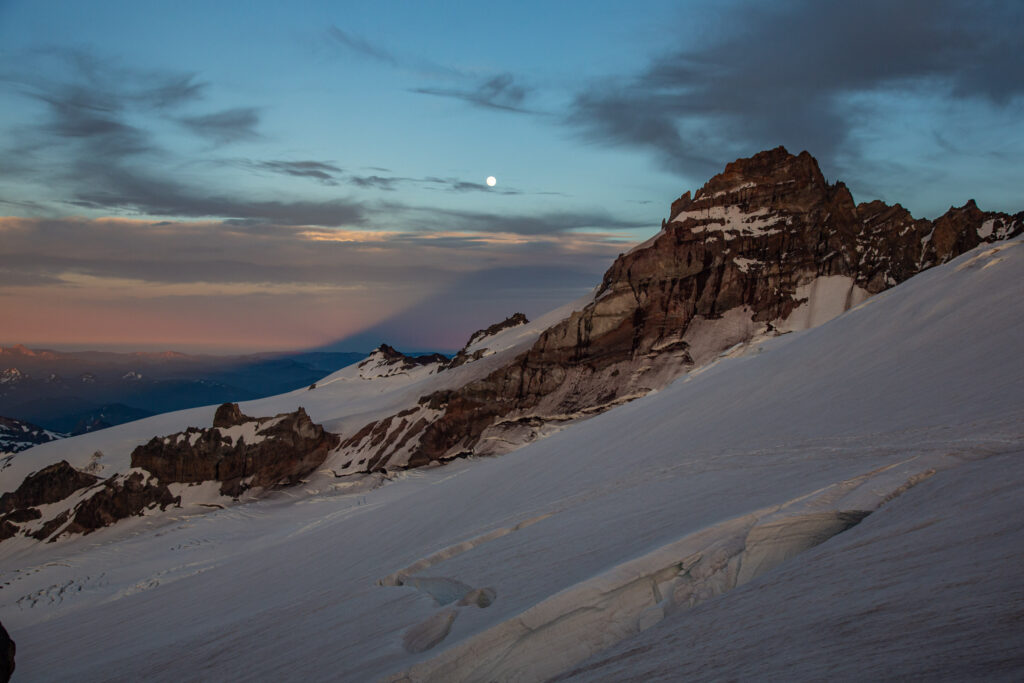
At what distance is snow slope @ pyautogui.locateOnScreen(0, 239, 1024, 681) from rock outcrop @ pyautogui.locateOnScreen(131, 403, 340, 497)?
28824 mm

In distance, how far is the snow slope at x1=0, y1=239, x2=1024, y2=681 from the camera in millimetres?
5707

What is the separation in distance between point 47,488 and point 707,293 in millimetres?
48717

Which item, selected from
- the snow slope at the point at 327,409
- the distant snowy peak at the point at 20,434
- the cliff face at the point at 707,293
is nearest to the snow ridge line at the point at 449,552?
the cliff face at the point at 707,293

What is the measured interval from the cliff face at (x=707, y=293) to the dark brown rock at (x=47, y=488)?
66.5ft

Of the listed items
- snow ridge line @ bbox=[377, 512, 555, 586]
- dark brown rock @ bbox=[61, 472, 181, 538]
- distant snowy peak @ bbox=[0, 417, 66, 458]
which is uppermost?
snow ridge line @ bbox=[377, 512, 555, 586]

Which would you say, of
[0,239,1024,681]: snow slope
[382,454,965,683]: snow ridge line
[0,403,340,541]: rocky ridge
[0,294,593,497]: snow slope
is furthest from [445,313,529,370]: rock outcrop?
[382,454,965,683]: snow ridge line

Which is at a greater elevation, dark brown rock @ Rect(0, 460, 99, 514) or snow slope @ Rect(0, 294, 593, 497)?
snow slope @ Rect(0, 294, 593, 497)

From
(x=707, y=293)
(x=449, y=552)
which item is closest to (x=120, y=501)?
(x=707, y=293)

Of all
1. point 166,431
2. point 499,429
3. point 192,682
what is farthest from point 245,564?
point 166,431

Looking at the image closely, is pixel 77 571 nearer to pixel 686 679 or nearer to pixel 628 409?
pixel 628 409

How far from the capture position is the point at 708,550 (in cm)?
798

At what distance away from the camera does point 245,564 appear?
23.8 m

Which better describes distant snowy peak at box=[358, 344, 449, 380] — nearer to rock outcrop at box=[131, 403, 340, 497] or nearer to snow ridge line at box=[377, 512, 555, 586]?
rock outcrop at box=[131, 403, 340, 497]

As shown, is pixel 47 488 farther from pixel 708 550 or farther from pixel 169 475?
pixel 708 550
